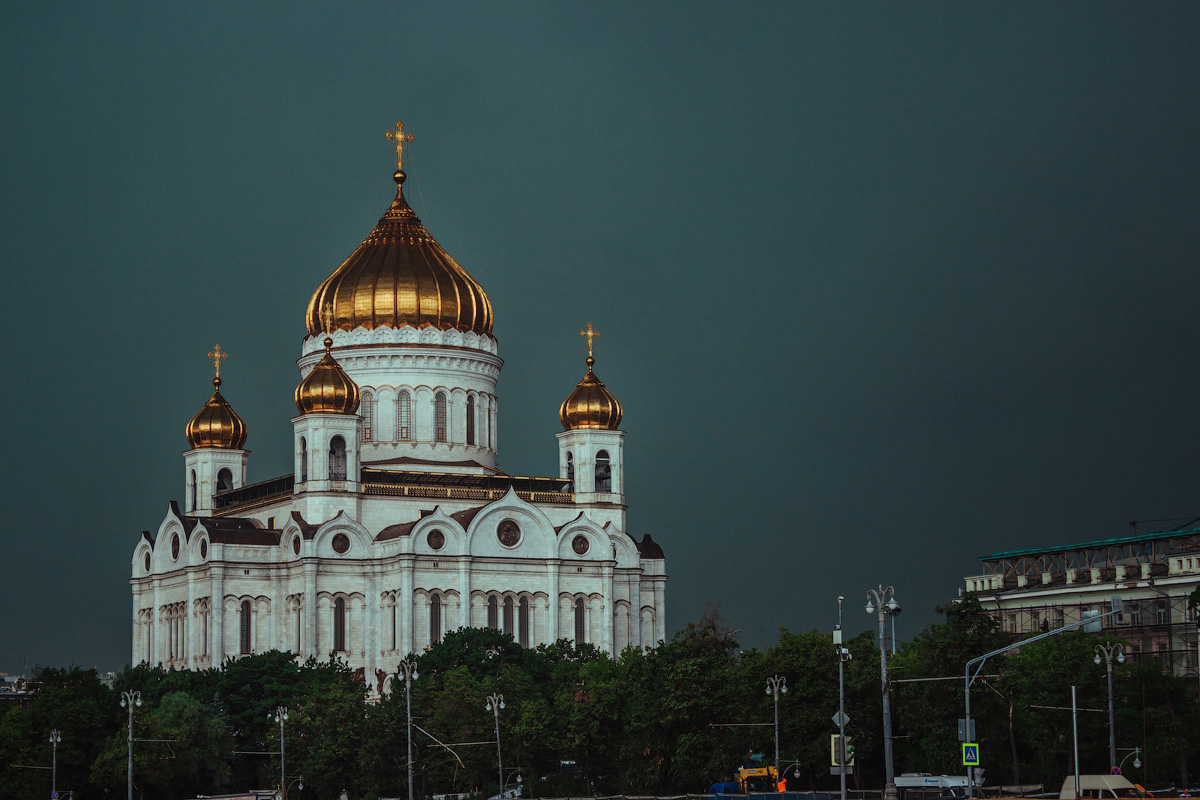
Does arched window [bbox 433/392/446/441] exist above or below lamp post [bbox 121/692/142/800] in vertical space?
above

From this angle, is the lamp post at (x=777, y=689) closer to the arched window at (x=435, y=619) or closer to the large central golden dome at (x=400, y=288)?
the arched window at (x=435, y=619)

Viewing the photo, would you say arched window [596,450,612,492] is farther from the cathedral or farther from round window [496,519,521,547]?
round window [496,519,521,547]

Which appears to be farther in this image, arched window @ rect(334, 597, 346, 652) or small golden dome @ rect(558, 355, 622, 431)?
small golden dome @ rect(558, 355, 622, 431)

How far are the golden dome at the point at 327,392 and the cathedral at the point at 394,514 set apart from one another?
77 millimetres

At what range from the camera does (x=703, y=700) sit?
54.7 metres

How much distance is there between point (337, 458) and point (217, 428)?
8.49 meters

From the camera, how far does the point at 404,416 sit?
77875 millimetres

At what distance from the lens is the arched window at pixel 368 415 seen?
3061 inches

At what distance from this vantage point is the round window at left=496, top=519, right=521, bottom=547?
73.8 metres

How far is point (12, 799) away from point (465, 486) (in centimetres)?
2132

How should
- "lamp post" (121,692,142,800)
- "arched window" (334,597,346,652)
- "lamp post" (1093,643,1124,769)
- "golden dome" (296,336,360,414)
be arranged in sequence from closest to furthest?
"lamp post" (1093,643,1124,769), "lamp post" (121,692,142,800), "arched window" (334,597,346,652), "golden dome" (296,336,360,414)

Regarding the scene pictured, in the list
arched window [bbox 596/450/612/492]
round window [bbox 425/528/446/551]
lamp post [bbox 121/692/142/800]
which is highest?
arched window [bbox 596/450/612/492]

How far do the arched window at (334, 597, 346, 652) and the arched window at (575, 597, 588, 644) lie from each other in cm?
847

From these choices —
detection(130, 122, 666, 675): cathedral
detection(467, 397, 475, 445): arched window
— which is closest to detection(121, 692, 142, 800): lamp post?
detection(130, 122, 666, 675): cathedral
